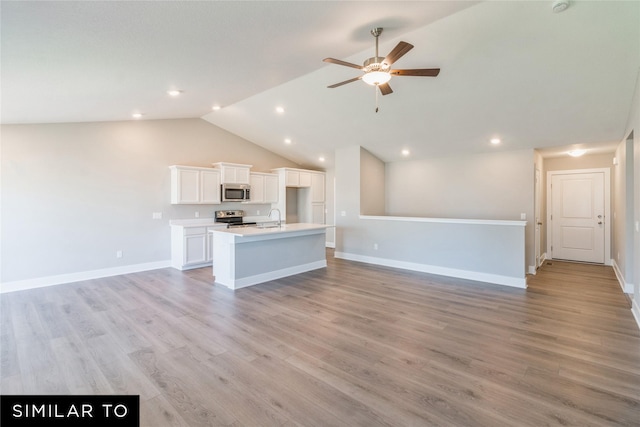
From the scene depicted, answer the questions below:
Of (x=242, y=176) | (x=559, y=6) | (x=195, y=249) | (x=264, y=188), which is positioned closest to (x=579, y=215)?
(x=559, y=6)

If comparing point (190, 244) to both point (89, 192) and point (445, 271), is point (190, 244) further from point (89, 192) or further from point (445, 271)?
point (445, 271)

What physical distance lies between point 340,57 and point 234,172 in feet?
13.5

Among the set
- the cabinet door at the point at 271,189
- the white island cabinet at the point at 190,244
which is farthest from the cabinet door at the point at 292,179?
the white island cabinet at the point at 190,244

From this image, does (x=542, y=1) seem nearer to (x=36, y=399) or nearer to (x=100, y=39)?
(x=100, y=39)

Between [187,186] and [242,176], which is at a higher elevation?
[242,176]

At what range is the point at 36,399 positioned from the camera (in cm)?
209

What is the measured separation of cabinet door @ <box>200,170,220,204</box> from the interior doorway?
25.0ft

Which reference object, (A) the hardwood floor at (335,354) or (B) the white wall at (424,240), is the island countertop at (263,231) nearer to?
(A) the hardwood floor at (335,354)

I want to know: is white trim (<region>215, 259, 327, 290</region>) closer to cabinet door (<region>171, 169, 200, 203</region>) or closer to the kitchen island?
the kitchen island

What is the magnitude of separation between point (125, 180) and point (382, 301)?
521 cm

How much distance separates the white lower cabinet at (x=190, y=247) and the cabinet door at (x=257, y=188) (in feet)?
4.96

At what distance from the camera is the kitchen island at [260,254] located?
15.7 ft

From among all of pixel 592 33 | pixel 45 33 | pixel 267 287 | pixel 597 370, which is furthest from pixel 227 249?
pixel 592 33

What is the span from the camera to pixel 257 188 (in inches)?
307
